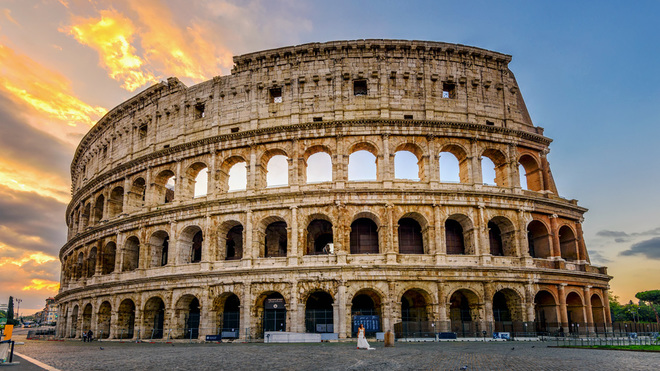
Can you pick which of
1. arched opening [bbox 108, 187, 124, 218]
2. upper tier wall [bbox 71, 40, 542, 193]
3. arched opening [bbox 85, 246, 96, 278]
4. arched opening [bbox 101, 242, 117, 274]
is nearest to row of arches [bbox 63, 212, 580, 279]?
arched opening [bbox 101, 242, 117, 274]

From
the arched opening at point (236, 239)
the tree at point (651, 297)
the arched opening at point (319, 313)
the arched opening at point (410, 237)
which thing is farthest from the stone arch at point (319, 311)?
the tree at point (651, 297)

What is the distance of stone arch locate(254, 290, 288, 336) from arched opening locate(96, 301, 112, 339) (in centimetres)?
1331

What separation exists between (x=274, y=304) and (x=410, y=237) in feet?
31.4

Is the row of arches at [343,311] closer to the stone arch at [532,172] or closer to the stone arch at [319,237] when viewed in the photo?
the stone arch at [319,237]

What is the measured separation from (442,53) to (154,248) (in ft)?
80.4

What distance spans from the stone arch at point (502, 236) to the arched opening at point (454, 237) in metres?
1.92

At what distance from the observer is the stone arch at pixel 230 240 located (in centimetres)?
3050

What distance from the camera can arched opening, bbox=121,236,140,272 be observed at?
34253 mm

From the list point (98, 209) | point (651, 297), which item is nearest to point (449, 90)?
point (98, 209)

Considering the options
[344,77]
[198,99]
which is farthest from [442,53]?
[198,99]

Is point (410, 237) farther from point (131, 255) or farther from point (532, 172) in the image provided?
point (131, 255)

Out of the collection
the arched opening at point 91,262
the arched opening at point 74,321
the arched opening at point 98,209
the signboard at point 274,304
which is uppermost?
the arched opening at point 98,209

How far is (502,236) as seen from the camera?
30.6 meters

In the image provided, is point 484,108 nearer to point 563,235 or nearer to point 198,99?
point 563,235
